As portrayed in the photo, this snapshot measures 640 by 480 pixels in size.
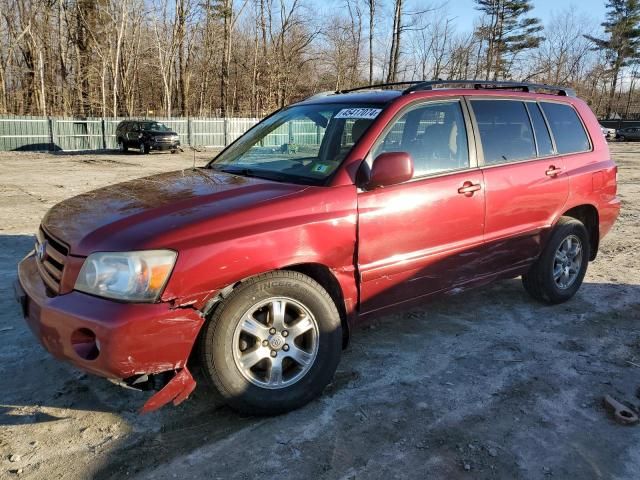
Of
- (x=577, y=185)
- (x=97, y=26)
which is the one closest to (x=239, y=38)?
(x=97, y=26)

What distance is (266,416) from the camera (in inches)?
118

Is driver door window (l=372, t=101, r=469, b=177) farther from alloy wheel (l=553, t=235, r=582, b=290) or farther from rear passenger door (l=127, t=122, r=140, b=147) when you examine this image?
rear passenger door (l=127, t=122, r=140, b=147)

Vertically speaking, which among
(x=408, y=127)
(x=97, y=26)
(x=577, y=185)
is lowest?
(x=577, y=185)

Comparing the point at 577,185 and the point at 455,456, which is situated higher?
the point at 577,185

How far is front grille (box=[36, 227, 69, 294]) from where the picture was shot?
2818 millimetres

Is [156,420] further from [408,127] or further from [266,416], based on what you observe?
[408,127]

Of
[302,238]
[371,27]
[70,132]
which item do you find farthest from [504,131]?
[371,27]

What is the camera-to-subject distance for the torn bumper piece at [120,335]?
2.51 metres

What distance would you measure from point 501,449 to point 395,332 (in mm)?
1564

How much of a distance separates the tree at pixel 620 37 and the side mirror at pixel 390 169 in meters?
63.3

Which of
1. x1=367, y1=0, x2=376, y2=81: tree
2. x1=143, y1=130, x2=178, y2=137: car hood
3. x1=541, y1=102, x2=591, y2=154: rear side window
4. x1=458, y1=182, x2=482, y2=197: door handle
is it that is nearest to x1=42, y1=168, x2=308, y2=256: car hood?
x1=458, y1=182, x2=482, y2=197: door handle

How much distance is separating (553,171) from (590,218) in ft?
3.04

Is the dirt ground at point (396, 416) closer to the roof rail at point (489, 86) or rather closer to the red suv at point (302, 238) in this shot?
the red suv at point (302, 238)

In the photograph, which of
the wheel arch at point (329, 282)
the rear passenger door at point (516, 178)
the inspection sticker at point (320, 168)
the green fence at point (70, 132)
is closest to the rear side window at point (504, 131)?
the rear passenger door at point (516, 178)
